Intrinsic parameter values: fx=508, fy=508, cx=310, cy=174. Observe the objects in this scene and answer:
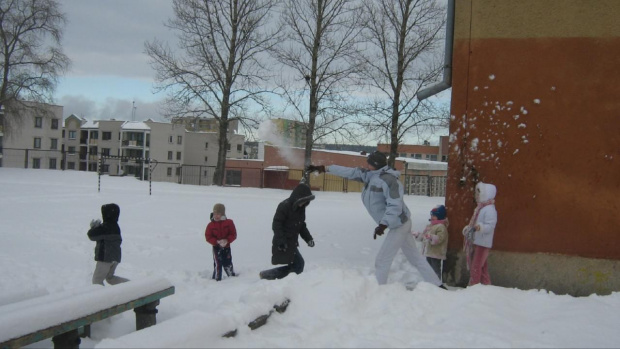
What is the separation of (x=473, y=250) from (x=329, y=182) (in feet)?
105

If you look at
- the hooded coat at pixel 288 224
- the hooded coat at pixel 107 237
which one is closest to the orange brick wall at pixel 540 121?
the hooded coat at pixel 288 224

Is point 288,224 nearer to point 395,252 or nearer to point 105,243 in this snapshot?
point 395,252

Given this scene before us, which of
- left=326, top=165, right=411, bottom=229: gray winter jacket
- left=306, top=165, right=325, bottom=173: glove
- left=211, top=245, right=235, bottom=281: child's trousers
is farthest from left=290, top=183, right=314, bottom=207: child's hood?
left=211, top=245, right=235, bottom=281: child's trousers

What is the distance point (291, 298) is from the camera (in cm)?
504

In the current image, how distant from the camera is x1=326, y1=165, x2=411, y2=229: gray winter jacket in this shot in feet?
19.7

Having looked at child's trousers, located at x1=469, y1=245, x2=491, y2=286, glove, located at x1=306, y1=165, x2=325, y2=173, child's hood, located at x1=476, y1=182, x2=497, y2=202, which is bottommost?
child's trousers, located at x1=469, y1=245, x2=491, y2=286

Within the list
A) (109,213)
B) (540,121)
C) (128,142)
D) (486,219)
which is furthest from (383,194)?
(128,142)

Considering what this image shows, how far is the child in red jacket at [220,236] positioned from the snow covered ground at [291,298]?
0.25m

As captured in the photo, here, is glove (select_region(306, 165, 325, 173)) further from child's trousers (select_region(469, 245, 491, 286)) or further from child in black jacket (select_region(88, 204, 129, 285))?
child in black jacket (select_region(88, 204, 129, 285))

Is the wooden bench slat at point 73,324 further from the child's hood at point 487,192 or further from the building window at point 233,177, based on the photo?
the building window at point 233,177

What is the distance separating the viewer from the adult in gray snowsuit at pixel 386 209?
604cm

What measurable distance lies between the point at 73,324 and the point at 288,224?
123 inches

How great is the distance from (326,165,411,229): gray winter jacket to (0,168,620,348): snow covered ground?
803 millimetres

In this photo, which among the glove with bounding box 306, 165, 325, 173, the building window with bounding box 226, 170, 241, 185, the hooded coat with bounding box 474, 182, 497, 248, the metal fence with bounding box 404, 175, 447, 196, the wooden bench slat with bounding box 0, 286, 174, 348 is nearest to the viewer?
the wooden bench slat with bounding box 0, 286, 174, 348
